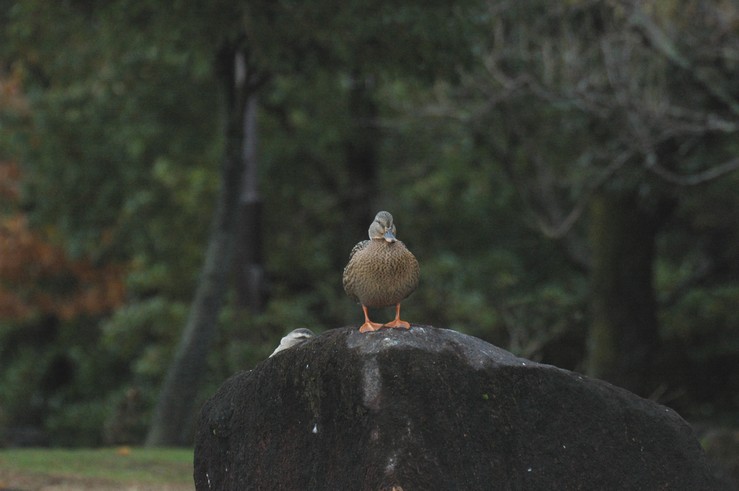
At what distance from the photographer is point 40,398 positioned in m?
27.2

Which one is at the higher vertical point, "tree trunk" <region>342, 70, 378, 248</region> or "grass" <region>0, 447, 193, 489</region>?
"tree trunk" <region>342, 70, 378, 248</region>

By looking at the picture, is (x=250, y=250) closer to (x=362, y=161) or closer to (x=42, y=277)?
(x=362, y=161)

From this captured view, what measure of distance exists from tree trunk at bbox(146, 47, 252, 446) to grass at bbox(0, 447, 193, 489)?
5.70ft

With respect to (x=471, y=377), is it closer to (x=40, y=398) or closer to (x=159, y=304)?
(x=159, y=304)

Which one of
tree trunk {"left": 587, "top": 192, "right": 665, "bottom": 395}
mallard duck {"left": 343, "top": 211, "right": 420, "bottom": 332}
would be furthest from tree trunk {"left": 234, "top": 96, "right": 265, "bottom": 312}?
mallard duck {"left": 343, "top": 211, "right": 420, "bottom": 332}

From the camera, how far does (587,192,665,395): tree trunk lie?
17875 millimetres

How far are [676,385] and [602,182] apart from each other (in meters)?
5.38

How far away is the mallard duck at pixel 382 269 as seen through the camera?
266 inches

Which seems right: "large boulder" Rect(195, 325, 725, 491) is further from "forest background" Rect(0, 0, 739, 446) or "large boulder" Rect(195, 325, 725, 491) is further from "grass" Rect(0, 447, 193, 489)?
"forest background" Rect(0, 0, 739, 446)

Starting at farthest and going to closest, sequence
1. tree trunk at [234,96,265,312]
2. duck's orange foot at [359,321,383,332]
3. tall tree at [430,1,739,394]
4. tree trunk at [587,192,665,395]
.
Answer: tree trunk at [234,96,265,312]
tree trunk at [587,192,665,395]
tall tree at [430,1,739,394]
duck's orange foot at [359,321,383,332]

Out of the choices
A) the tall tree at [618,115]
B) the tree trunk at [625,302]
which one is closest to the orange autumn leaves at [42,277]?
the tall tree at [618,115]

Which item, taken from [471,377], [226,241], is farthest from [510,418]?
[226,241]

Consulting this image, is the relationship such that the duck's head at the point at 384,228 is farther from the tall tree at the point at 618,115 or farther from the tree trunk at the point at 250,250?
the tree trunk at the point at 250,250

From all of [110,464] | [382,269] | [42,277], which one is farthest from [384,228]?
[42,277]
